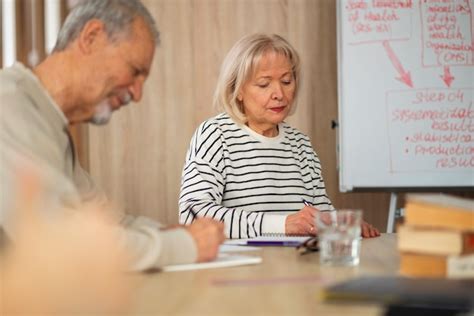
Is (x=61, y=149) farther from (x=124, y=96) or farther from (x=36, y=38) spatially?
(x=36, y=38)

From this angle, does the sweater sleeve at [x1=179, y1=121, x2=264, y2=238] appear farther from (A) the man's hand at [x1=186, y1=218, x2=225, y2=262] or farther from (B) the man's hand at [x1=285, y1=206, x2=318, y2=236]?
(A) the man's hand at [x1=186, y1=218, x2=225, y2=262]

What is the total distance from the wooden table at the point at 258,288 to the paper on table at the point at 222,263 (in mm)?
27

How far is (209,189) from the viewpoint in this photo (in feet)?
7.65

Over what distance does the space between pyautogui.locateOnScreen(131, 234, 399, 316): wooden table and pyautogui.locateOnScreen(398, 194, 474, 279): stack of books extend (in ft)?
0.33

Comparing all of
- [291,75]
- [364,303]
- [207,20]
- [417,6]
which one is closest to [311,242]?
[364,303]

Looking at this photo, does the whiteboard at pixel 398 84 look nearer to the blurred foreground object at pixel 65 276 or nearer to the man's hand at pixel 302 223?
the man's hand at pixel 302 223

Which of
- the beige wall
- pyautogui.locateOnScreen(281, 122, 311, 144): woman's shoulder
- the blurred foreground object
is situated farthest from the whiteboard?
the blurred foreground object

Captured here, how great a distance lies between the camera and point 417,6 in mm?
3670

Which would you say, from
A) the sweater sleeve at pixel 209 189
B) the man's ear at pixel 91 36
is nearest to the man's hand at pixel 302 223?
the sweater sleeve at pixel 209 189

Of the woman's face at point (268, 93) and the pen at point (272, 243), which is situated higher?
the woman's face at point (268, 93)

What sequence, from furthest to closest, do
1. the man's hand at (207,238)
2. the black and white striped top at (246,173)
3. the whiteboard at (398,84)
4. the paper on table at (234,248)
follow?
1. the whiteboard at (398,84)
2. the black and white striped top at (246,173)
3. the paper on table at (234,248)
4. the man's hand at (207,238)

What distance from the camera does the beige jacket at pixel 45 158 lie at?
130 centimetres

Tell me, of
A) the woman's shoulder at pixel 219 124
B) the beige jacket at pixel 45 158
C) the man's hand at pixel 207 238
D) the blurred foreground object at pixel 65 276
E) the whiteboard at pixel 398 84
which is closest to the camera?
the blurred foreground object at pixel 65 276

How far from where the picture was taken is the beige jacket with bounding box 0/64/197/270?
1.30 meters
